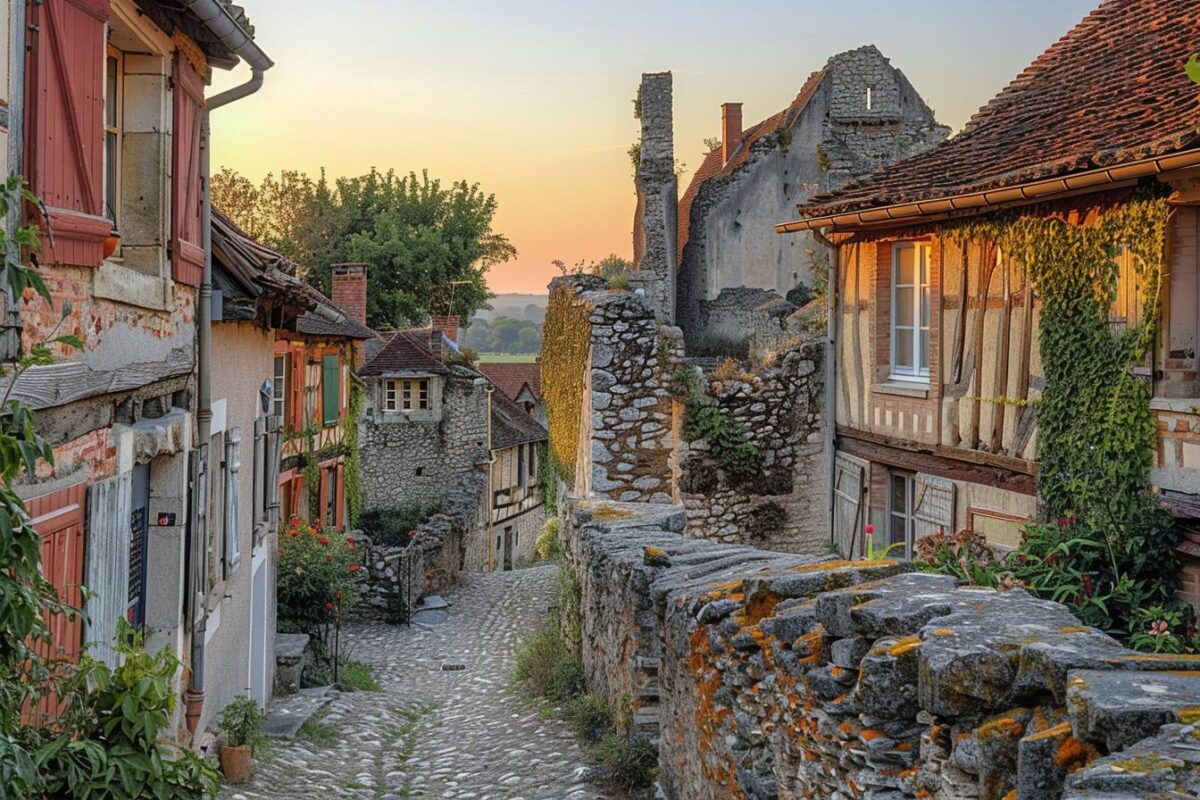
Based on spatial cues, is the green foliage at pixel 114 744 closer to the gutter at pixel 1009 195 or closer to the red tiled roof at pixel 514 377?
the gutter at pixel 1009 195

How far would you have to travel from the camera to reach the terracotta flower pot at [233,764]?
8703 millimetres

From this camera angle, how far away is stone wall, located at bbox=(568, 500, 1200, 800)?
2619 millimetres

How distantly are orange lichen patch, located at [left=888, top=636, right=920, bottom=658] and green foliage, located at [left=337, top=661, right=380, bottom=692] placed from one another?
1143cm

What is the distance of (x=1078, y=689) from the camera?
8.77 feet

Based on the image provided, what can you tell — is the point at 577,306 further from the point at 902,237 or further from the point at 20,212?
the point at 20,212

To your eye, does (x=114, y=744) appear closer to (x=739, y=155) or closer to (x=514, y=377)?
(x=739, y=155)

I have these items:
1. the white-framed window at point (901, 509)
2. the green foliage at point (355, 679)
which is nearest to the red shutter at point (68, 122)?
the white-framed window at point (901, 509)

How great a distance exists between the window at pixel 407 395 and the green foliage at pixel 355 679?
16261 mm

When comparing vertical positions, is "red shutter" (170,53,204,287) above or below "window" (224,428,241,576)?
above

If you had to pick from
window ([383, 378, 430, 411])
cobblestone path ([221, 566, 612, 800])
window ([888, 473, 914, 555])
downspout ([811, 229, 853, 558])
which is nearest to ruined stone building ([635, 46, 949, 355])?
window ([383, 378, 430, 411])

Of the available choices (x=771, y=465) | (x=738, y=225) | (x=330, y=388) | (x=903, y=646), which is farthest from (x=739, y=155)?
(x=903, y=646)

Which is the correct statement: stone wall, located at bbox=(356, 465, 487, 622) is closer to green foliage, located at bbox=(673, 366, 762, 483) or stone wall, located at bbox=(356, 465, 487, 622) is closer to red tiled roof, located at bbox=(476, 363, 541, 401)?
green foliage, located at bbox=(673, 366, 762, 483)

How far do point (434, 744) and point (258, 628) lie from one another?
2.41m

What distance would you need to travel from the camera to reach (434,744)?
11.0m
